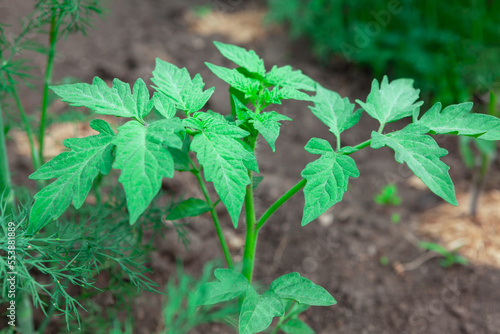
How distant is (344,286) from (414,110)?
1180 millimetres

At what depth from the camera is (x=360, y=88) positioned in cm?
378

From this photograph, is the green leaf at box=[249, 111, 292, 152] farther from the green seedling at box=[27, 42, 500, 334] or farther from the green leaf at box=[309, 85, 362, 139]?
the green leaf at box=[309, 85, 362, 139]

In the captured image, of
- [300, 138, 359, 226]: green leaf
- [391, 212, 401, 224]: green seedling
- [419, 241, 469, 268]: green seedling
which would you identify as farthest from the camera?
[391, 212, 401, 224]: green seedling

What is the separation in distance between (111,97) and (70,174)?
0.20m

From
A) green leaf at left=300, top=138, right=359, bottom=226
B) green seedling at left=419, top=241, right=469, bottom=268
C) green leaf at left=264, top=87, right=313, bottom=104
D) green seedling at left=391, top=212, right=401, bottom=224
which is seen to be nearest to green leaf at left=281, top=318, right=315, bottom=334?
green leaf at left=300, top=138, right=359, bottom=226

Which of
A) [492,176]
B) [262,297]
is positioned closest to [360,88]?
[492,176]

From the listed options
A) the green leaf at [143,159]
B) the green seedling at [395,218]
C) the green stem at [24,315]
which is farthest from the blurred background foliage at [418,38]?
the green stem at [24,315]

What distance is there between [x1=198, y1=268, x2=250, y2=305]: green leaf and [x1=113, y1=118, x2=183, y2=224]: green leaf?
33 cm

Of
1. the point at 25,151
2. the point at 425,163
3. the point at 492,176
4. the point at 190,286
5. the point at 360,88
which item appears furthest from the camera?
the point at 360,88

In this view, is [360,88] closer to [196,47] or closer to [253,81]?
[196,47]

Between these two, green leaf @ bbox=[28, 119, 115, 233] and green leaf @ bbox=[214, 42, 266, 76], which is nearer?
green leaf @ bbox=[28, 119, 115, 233]

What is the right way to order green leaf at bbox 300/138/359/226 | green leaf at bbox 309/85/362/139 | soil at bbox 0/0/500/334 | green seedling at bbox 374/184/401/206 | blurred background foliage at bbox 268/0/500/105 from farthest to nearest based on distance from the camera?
blurred background foliage at bbox 268/0/500/105 < green seedling at bbox 374/184/401/206 < soil at bbox 0/0/500/334 < green leaf at bbox 309/85/362/139 < green leaf at bbox 300/138/359/226

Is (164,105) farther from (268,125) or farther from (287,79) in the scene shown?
(287,79)

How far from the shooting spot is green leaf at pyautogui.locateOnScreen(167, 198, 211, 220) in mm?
1206
